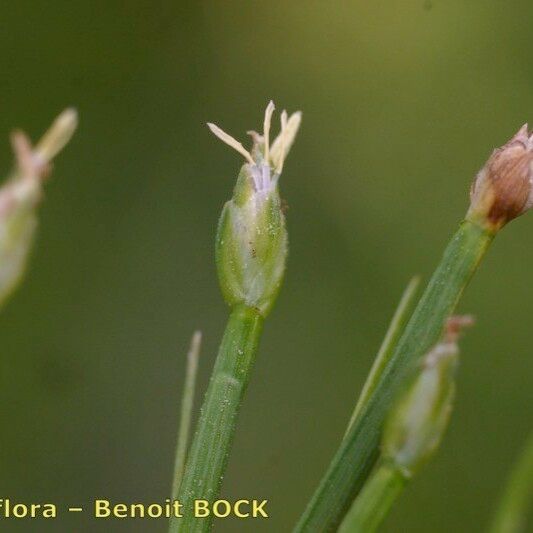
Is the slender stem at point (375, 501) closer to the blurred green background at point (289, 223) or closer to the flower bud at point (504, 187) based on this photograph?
the flower bud at point (504, 187)

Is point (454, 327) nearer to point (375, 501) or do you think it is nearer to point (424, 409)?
point (424, 409)

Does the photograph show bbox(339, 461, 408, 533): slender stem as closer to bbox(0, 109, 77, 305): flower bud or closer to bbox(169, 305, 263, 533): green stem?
bbox(169, 305, 263, 533): green stem

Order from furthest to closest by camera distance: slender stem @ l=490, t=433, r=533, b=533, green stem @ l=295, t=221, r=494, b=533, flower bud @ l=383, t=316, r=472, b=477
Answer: green stem @ l=295, t=221, r=494, b=533, flower bud @ l=383, t=316, r=472, b=477, slender stem @ l=490, t=433, r=533, b=533

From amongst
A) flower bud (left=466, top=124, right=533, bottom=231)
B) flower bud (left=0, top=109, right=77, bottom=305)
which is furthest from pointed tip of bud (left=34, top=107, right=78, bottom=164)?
flower bud (left=466, top=124, right=533, bottom=231)

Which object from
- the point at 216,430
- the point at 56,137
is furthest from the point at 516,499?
the point at 56,137

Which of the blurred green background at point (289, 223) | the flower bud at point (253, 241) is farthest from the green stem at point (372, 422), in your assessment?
the blurred green background at point (289, 223)
